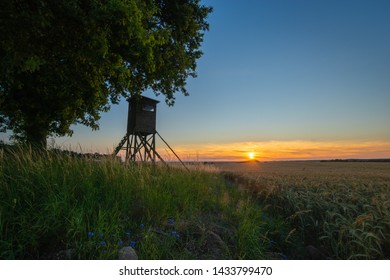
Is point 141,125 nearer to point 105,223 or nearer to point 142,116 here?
point 142,116

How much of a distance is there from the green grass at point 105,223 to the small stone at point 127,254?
3.7 inches

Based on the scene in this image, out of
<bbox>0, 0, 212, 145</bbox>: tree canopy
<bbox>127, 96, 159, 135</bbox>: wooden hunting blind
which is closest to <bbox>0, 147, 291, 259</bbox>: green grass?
<bbox>0, 0, 212, 145</bbox>: tree canopy

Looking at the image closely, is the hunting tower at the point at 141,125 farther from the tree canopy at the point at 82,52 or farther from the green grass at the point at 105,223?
the green grass at the point at 105,223

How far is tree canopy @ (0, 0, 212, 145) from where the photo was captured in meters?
7.02

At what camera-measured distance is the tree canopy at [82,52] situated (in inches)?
276

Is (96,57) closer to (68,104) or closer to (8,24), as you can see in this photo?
(8,24)

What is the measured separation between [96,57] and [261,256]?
23.9 feet

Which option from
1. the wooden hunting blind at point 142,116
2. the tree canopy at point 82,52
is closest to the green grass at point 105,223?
the tree canopy at point 82,52

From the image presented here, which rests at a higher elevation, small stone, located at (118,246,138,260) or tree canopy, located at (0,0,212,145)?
tree canopy, located at (0,0,212,145)

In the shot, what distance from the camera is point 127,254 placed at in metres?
3.22

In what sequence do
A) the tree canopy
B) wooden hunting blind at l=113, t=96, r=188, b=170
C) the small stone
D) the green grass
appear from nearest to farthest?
1. the small stone
2. the green grass
3. the tree canopy
4. wooden hunting blind at l=113, t=96, r=188, b=170

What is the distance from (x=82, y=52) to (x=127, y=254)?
6.71 m

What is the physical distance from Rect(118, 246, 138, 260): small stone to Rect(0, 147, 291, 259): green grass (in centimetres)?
9

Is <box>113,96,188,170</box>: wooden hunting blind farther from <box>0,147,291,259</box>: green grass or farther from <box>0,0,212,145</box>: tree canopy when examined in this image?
<box>0,147,291,259</box>: green grass
